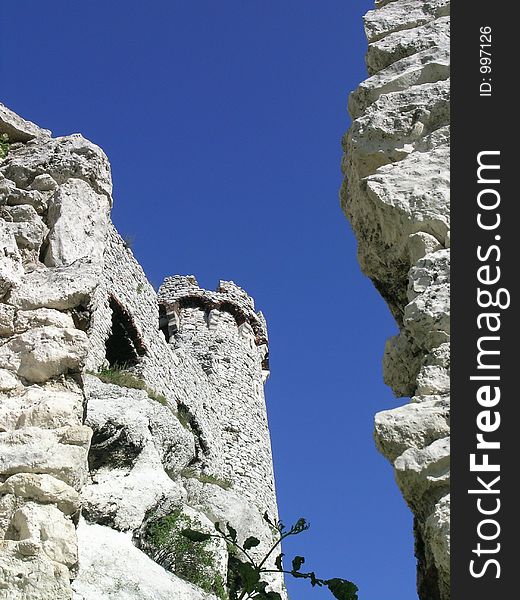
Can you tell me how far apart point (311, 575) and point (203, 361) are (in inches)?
805

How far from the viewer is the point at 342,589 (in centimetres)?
303

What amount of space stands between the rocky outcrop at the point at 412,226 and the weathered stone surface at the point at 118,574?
3.73m

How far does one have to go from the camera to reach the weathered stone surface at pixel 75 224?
14.8ft

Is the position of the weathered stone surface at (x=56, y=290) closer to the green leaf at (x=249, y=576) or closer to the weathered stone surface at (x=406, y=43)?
the green leaf at (x=249, y=576)

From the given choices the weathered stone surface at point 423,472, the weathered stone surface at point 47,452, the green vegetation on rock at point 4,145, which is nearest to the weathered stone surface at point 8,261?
the weathered stone surface at point 47,452

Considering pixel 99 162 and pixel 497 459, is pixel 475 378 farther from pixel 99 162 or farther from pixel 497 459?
pixel 99 162

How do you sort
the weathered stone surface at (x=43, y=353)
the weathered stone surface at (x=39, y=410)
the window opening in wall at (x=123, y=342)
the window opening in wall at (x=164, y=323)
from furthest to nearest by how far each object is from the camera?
the window opening in wall at (x=164, y=323) < the window opening in wall at (x=123, y=342) < the weathered stone surface at (x=43, y=353) < the weathered stone surface at (x=39, y=410)

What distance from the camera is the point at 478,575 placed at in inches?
82.3

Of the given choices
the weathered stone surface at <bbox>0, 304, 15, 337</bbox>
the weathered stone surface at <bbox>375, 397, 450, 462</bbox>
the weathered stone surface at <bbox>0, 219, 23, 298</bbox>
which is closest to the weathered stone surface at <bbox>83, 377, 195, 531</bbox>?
the weathered stone surface at <bbox>0, 219, 23, 298</bbox>

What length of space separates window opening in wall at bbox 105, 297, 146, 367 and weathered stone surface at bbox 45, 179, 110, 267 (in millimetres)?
11296

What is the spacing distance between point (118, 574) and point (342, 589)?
4630mm

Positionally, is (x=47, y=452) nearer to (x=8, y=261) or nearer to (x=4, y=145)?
(x=8, y=261)

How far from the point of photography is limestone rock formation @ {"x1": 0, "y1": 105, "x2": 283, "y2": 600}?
3299mm

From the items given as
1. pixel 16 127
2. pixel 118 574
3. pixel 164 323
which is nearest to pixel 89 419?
pixel 118 574
